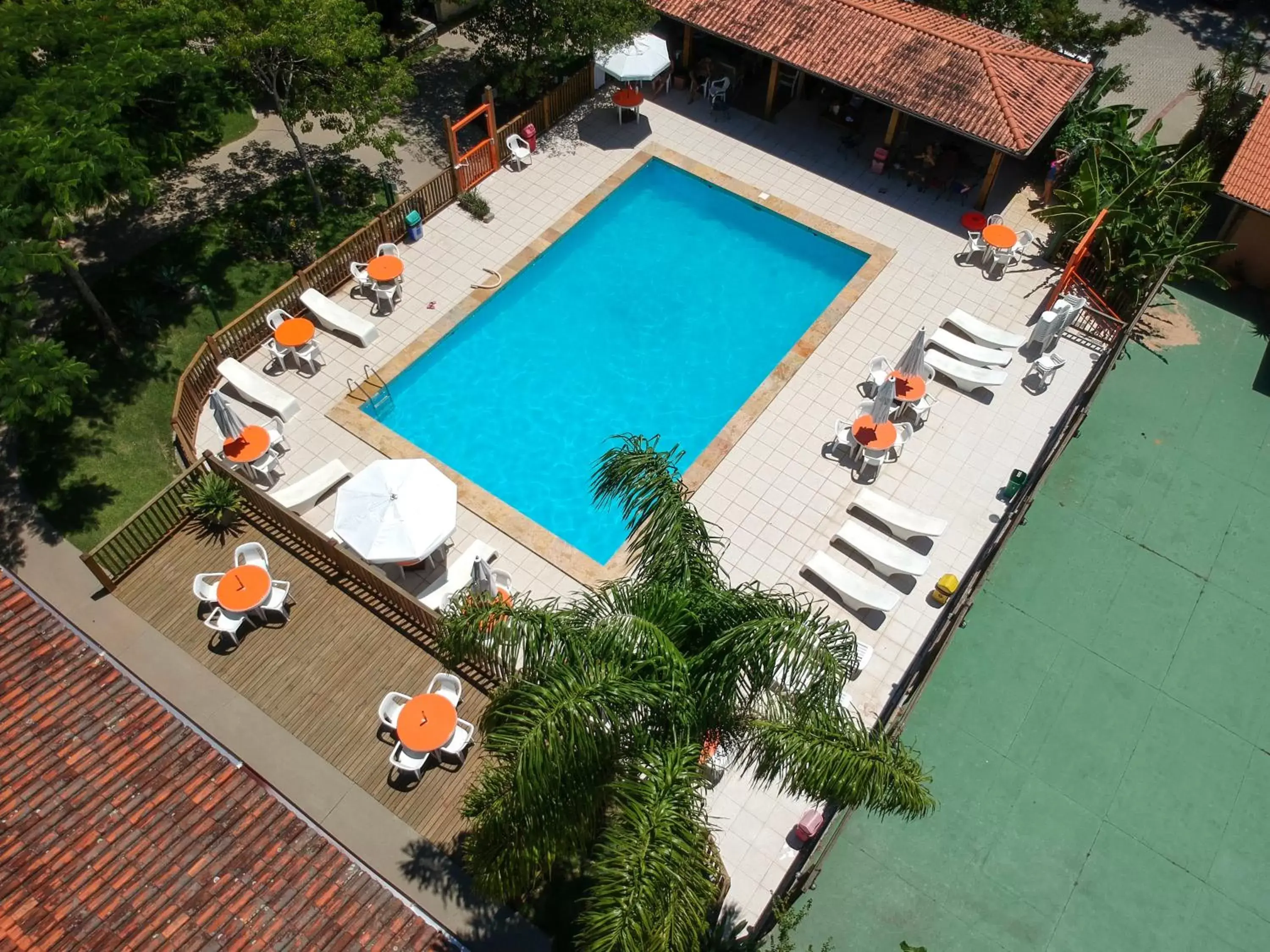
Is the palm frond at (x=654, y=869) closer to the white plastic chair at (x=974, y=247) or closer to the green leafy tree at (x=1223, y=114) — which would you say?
the white plastic chair at (x=974, y=247)

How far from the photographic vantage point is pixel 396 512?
16.1 meters

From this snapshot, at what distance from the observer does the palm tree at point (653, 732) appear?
8.46m

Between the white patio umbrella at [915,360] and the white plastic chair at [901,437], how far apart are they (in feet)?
4.25

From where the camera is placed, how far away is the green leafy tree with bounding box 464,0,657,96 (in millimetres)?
23234

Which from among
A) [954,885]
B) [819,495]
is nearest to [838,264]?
[819,495]

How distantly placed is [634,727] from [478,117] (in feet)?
74.4

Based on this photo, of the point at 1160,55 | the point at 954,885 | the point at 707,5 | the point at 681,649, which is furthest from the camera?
the point at 1160,55

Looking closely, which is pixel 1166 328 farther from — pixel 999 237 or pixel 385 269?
pixel 385 269

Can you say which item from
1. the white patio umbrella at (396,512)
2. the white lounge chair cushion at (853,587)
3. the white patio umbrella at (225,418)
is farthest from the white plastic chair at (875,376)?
the white patio umbrella at (225,418)

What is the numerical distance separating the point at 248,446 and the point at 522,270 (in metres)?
8.58

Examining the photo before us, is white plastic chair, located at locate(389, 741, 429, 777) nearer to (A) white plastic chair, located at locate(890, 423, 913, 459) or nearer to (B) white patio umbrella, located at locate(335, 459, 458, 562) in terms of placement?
(B) white patio umbrella, located at locate(335, 459, 458, 562)

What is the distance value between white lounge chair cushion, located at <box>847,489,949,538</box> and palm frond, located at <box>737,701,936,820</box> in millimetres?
8812

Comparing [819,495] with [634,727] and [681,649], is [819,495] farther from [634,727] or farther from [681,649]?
[634,727]

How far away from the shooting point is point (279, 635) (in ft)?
54.0
